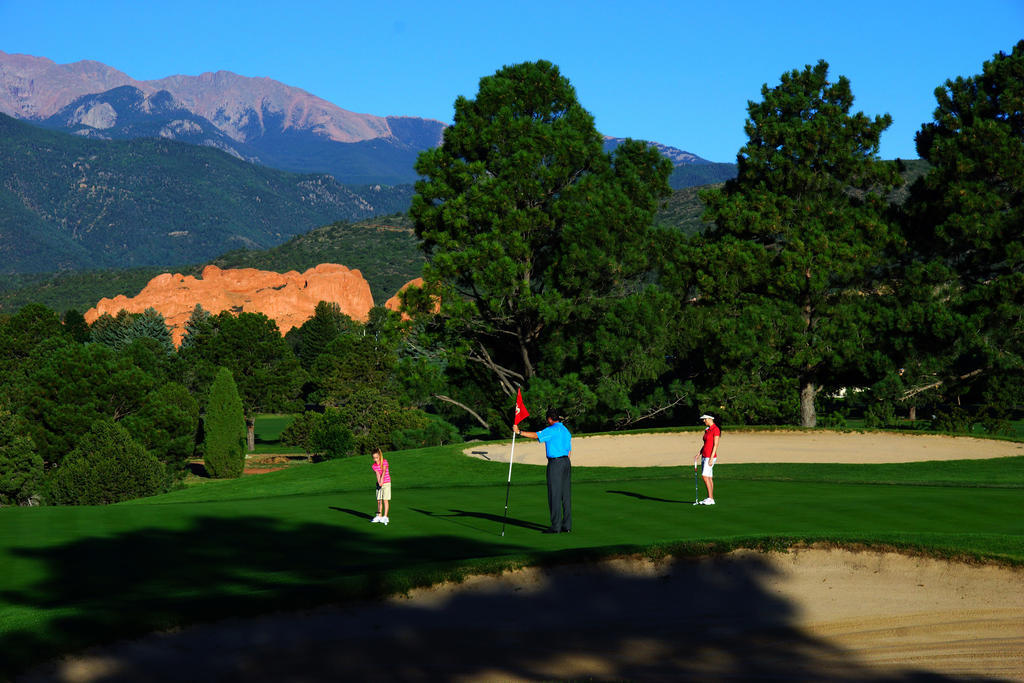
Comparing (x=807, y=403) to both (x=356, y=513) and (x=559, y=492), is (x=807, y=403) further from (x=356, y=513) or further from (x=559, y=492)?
(x=559, y=492)

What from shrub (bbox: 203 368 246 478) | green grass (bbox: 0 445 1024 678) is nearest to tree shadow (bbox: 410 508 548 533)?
green grass (bbox: 0 445 1024 678)

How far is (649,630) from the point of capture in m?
9.62

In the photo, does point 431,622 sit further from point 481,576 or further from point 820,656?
point 820,656

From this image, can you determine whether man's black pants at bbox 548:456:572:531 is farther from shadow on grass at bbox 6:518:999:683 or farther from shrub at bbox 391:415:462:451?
shrub at bbox 391:415:462:451

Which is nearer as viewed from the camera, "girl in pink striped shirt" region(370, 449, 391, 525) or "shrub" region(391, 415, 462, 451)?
"girl in pink striped shirt" region(370, 449, 391, 525)

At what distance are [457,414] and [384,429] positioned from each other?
1275 centimetres

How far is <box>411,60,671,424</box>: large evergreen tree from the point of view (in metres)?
43.2

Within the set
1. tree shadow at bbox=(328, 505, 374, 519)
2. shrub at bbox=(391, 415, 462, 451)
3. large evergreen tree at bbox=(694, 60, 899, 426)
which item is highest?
large evergreen tree at bbox=(694, 60, 899, 426)

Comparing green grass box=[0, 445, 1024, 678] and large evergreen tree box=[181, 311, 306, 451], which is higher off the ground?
large evergreen tree box=[181, 311, 306, 451]

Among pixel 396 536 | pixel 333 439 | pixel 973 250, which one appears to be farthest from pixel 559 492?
pixel 333 439

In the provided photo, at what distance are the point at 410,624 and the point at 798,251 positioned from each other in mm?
36151

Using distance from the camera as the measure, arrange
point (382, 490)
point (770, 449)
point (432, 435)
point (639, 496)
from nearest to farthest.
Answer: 1. point (382, 490)
2. point (639, 496)
3. point (770, 449)
4. point (432, 435)

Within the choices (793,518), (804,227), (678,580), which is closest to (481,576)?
(678,580)

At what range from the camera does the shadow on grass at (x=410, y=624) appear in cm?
830
